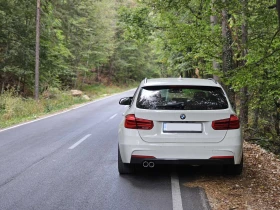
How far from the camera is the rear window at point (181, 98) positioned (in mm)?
4859

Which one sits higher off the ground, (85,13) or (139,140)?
(85,13)

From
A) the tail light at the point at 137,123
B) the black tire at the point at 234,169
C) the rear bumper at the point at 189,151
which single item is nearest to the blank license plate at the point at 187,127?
the rear bumper at the point at 189,151

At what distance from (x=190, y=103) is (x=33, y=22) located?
2140cm

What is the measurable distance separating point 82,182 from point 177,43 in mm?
8652

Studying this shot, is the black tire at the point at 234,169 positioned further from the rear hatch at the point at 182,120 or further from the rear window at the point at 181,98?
the rear window at the point at 181,98

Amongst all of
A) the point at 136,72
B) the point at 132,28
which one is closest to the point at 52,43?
the point at 132,28

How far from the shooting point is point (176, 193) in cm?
Answer: 460

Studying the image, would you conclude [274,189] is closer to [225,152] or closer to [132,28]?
[225,152]

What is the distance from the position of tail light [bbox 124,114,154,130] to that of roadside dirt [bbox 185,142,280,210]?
1176 millimetres

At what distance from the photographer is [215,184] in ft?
16.5

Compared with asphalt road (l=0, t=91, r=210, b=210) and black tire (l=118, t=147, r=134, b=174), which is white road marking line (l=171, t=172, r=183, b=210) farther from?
black tire (l=118, t=147, r=134, b=174)

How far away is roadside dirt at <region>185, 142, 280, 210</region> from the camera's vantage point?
417 cm

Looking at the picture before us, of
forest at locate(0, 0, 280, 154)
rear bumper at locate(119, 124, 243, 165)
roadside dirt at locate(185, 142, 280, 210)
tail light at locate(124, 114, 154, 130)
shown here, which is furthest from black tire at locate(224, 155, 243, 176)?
forest at locate(0, 0, 280, 154)

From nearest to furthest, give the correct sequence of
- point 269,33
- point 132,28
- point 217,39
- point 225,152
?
point 225,152 → point 269,33 → point 217,39 → point 132,28
